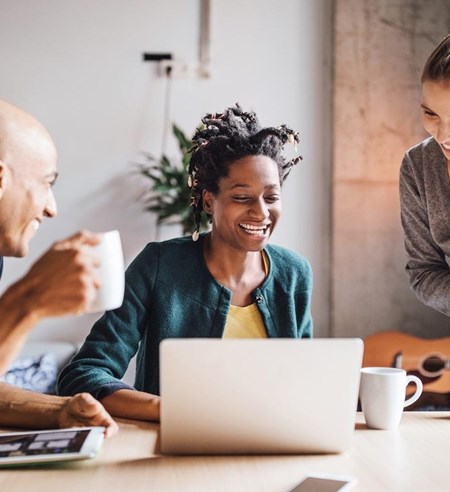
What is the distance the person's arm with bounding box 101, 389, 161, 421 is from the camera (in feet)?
4.97

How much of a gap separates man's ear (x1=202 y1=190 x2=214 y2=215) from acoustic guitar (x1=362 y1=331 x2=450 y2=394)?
6.09 feet

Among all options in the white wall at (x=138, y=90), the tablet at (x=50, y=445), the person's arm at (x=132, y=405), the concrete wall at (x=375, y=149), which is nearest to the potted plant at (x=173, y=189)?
the white wall at (x=138, y=90)

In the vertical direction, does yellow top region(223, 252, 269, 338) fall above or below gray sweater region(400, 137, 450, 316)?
below

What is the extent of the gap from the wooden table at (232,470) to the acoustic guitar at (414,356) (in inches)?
90.5

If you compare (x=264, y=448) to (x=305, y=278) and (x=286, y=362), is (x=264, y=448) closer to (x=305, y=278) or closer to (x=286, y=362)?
(x=286, y=362)

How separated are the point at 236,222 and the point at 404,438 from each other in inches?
30.8

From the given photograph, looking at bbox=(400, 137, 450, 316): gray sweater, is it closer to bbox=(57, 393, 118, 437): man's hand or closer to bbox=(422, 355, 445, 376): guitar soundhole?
bbox=(57, 393, 118, 437): man's hand

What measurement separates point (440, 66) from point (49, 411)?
109 centimetres

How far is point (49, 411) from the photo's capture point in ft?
4.66

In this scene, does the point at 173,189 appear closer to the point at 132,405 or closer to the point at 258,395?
the point at 132,405

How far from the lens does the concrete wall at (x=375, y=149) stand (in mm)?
4008

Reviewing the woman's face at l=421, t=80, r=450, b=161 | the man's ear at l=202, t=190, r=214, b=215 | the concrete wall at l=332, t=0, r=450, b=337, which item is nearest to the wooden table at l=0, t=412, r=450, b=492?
the woman's face at l=421, t=80, r=450, b=161

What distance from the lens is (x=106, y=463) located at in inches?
47.3

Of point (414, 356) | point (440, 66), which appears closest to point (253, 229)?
point (440, 66)
